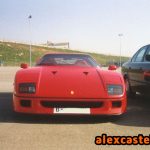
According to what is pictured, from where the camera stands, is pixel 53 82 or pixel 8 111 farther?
pixel 8 111

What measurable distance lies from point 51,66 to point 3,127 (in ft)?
6.76

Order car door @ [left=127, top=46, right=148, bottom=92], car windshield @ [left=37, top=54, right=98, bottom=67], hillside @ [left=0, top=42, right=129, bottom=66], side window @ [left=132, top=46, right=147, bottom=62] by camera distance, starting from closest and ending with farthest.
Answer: car windshield @ [left=37, top=54, right=98, bottom=67] < car door @ [left=127, top=46, right=148, bottom=92] < side window @ [left=132, top=46, right=147, bottom=62] < hillside @ [left=0, top=42, right=129, bottom=66]

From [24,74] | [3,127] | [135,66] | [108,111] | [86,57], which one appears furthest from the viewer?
[135,66]

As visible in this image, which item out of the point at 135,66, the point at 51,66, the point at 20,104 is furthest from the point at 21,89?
the point at 135,66

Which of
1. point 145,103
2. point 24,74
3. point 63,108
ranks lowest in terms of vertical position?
point 145,103

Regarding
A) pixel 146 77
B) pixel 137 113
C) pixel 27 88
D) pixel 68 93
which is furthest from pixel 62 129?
pixel 146 77

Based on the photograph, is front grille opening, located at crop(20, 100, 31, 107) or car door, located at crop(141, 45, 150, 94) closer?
front grille opening, located at crop(20, 100, 31, 107)

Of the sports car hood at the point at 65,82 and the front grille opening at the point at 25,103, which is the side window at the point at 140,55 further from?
the front grille opening at the point at 25,103

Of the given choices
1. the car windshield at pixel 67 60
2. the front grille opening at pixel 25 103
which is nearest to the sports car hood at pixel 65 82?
the front grille opening at pixel 25 103

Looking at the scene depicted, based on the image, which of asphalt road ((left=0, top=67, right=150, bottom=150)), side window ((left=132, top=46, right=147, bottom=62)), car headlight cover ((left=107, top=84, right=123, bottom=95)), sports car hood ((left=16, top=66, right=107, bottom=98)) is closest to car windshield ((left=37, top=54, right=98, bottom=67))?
sports car hood ((left=16, top=66, right=107, bottom=98))

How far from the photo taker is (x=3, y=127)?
20.2 ft

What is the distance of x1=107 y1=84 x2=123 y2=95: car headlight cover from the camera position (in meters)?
6.70

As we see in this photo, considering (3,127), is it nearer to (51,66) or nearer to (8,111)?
(8,111)

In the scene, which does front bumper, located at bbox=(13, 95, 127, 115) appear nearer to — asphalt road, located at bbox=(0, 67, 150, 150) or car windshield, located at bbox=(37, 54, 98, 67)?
asphalt road, located at bbox=(0, 67, 150, 150)
